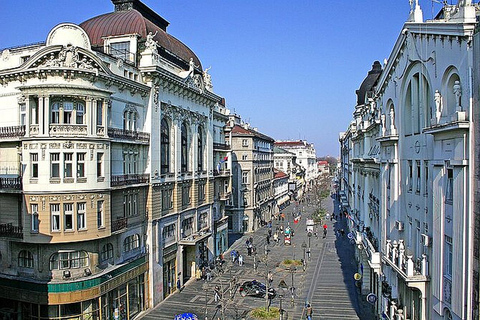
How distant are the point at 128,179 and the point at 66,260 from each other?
7.86 meters

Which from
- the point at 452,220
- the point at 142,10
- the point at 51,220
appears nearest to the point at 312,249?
the point at 142,10

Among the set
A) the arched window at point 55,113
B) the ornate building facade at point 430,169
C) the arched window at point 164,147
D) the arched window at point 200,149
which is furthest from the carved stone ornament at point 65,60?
the arched window at point 200,149

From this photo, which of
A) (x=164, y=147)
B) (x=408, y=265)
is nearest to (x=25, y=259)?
(x=164, y=147)

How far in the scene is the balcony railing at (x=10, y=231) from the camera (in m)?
29.9

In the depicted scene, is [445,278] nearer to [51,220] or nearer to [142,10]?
[51,220]

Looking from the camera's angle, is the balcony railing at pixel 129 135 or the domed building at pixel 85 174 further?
the balcony railing at pixel 129 135

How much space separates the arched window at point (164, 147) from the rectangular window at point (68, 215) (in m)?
12.5

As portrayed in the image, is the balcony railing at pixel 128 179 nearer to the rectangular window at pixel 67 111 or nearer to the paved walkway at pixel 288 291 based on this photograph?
the rectangular window at pixel 67 111

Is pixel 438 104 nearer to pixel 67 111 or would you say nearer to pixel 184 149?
pixel 67 111

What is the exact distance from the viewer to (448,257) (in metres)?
18.6

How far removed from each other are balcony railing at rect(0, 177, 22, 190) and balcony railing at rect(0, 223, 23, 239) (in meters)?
2.58

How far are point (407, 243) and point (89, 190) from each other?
784 inches

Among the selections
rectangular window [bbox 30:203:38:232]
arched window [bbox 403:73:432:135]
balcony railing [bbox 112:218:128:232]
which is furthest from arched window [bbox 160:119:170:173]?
arched window [bbox 403:73:432:135]

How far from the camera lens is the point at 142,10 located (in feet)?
153
